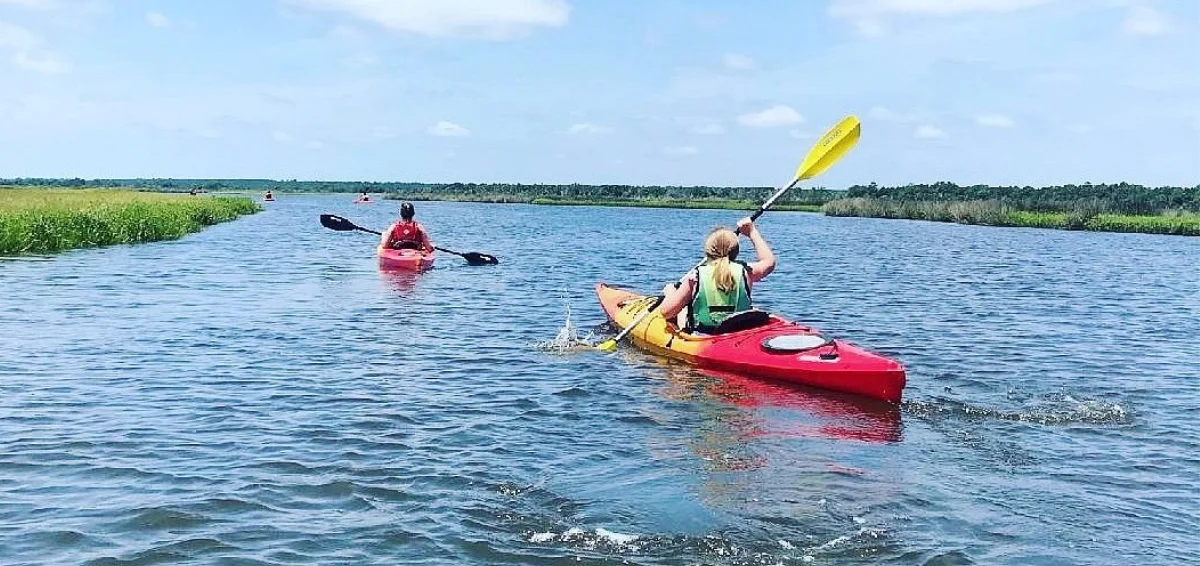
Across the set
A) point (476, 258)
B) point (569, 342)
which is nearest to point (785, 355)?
point (569, 342)

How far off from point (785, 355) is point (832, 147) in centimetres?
390

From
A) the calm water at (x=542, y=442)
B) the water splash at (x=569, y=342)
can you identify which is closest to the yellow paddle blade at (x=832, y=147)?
the calm water at (x=542, y=442)

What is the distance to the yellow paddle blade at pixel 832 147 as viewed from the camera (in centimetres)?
1242

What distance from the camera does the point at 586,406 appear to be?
344 inches

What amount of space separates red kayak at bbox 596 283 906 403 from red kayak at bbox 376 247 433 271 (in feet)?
31.2

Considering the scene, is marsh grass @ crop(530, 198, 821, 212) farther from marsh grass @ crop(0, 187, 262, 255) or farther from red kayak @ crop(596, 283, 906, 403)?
red kayak @ crop(596, 283, 906, 403)

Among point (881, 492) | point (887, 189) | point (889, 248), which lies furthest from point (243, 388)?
point (887, 189)

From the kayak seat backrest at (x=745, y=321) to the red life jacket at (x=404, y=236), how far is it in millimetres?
11538

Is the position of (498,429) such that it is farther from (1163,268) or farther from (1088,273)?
(1163,268)

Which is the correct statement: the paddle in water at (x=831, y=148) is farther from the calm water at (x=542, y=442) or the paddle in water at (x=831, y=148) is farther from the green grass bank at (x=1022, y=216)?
the green grass bank at (x=1022, y=216)

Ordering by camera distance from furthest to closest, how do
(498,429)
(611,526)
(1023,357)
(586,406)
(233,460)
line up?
(1023,357) → (586,406) → (498,429) → (233,460) → (611,526)

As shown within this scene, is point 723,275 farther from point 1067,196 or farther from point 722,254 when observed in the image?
point 1067,196

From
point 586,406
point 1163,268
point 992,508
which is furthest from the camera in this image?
point 1163,268

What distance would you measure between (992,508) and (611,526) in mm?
2255
